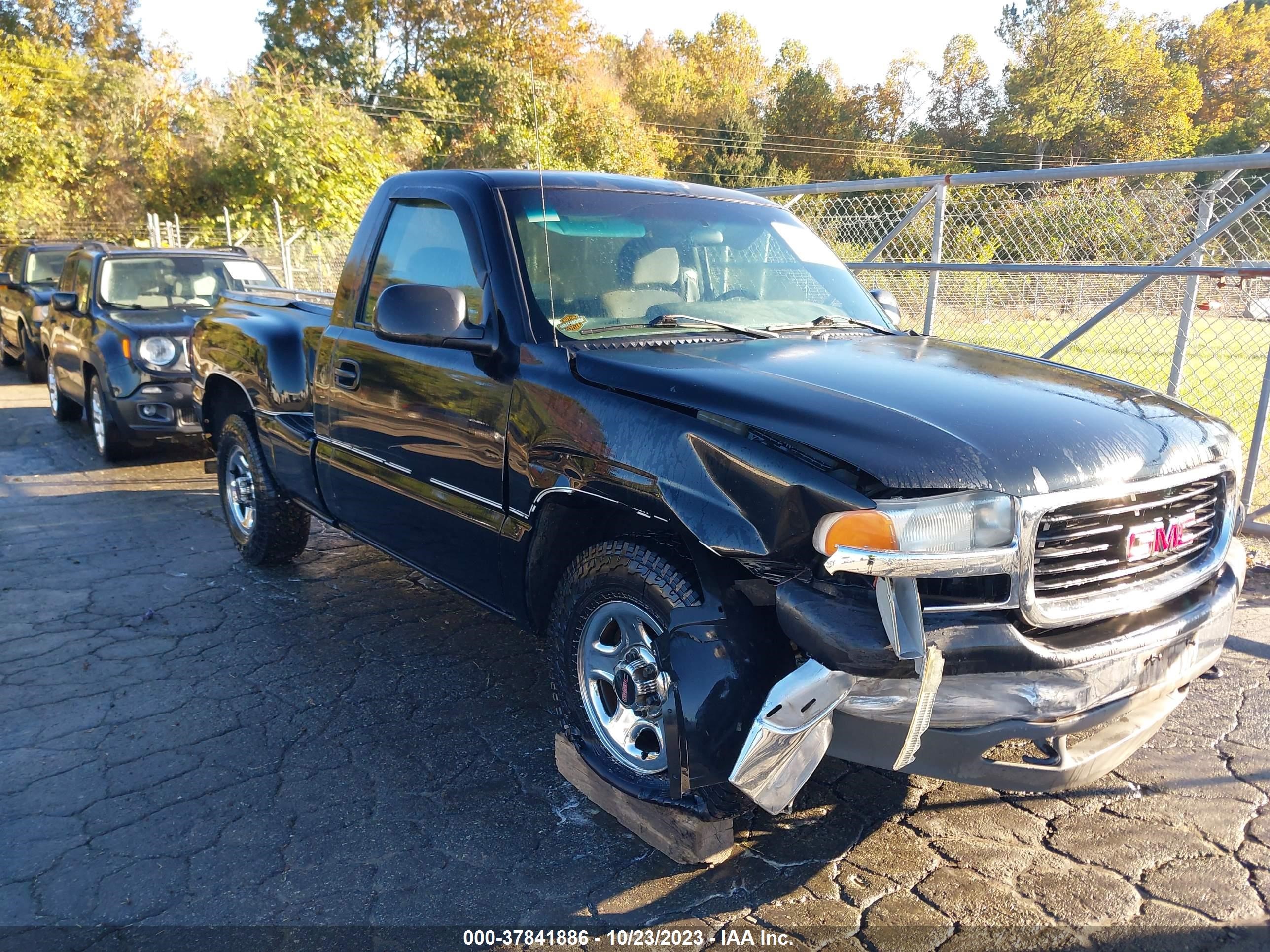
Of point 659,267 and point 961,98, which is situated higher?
point 961,98

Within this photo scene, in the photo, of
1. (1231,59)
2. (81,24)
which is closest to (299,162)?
(81,24)

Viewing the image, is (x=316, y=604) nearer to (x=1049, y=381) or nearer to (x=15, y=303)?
(x=1049, y=381)

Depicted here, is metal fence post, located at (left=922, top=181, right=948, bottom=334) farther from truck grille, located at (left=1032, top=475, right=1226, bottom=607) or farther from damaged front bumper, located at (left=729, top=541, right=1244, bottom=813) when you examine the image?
damaged front bumper, located at (left=729, top=541, right=1244, bottom=813)

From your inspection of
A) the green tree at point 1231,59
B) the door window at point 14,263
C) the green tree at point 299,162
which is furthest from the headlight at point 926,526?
the green tree at point 1231,59

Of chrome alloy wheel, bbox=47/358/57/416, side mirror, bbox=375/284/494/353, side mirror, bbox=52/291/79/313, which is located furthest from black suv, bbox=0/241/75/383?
side mirror, bbox=375/284/494/353

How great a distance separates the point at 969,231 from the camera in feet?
21.7

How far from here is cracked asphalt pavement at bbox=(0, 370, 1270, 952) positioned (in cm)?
260

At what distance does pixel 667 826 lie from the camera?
2734 millimetres

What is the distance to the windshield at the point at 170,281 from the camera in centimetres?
862

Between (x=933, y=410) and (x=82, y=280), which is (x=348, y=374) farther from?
(x=82, y=280)

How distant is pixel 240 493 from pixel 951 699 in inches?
176

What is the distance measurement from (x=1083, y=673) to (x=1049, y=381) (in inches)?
42.5

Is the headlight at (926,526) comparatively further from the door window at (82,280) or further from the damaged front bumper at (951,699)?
the door window at (82,280)

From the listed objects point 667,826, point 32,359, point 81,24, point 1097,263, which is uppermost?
point 81,24
